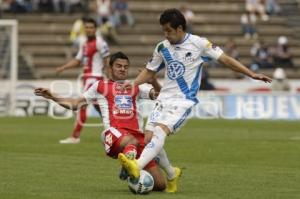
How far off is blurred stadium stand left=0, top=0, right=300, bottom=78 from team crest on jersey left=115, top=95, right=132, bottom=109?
25324mm

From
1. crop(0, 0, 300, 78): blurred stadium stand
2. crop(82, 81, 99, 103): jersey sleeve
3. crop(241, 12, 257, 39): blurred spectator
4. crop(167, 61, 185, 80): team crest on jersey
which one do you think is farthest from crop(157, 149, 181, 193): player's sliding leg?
crop(241, 12, 257, 39): blurred spectator

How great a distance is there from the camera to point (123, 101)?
1334cm

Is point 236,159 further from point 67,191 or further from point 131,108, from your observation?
point 67,191

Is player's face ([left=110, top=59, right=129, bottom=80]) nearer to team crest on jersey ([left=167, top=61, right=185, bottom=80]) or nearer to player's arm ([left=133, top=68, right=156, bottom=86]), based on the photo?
player's arm ([left=133, top=68, right=156, bottom=86])

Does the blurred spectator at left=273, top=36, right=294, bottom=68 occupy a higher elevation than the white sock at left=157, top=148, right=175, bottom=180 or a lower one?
lower

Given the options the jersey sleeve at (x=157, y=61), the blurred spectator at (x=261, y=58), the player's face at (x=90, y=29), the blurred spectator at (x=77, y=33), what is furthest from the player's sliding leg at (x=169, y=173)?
the blurred spectator at (x=261, y=58)

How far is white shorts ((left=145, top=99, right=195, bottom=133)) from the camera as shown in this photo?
12383 mm

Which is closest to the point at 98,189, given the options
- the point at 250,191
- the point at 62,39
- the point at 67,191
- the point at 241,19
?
the point at 67,191

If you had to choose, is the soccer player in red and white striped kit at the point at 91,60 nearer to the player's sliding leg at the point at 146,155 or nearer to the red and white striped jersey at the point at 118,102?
the red and white striped jersey at the point at 118,102

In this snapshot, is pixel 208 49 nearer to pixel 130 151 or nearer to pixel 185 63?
pixel 185 63

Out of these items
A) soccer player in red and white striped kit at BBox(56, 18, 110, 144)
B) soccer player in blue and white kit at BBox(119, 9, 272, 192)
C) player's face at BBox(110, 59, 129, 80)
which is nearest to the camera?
soccer player in blue and white kit at BBox(119, 9, 272, 192)

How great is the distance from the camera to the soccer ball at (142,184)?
39.5ft

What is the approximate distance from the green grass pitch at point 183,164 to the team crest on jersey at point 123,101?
97 centimetres

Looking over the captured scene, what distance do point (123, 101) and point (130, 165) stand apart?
1.66 metres
